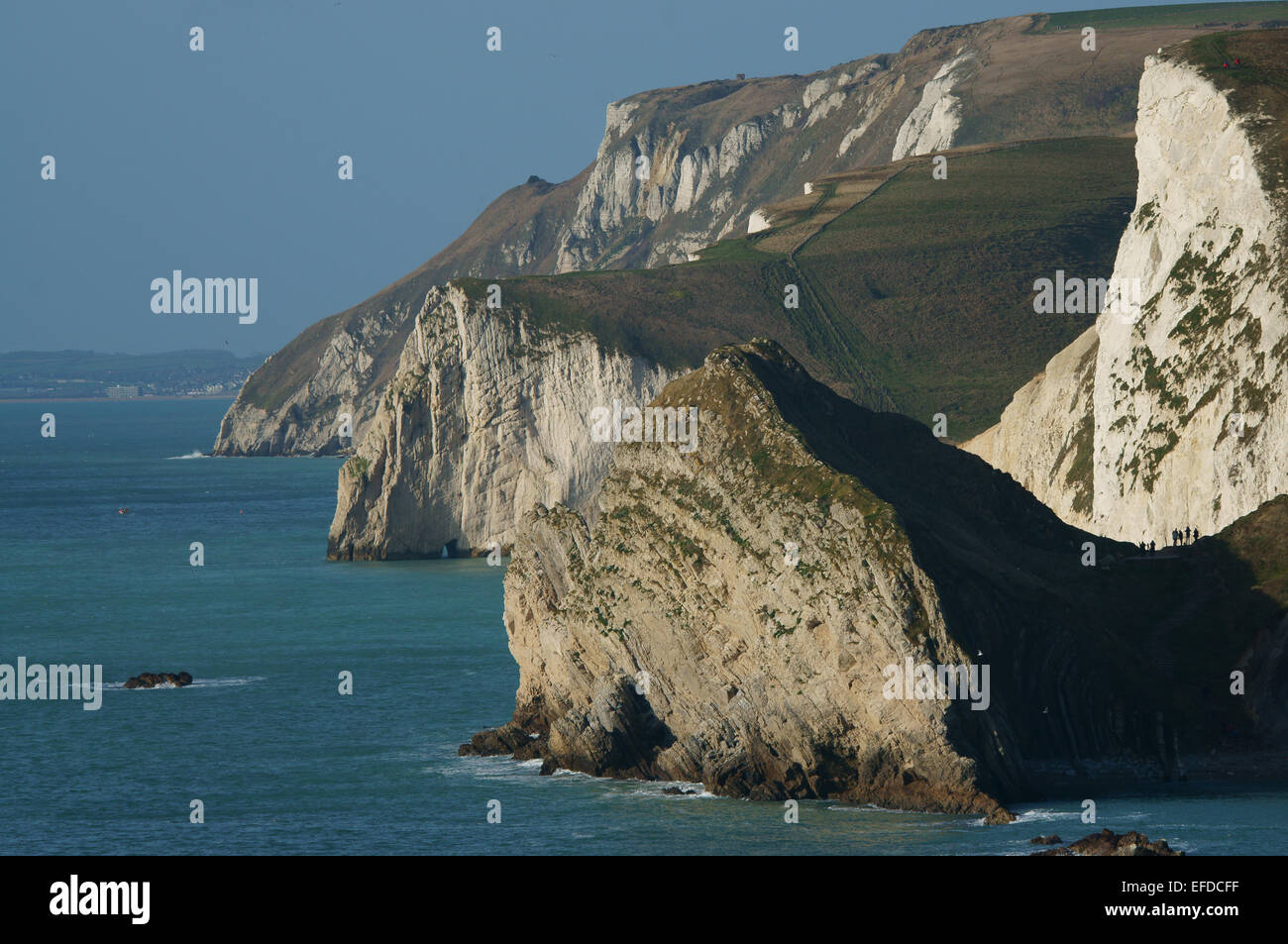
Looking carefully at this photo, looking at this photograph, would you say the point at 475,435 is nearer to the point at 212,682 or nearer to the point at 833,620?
the point at 212,682

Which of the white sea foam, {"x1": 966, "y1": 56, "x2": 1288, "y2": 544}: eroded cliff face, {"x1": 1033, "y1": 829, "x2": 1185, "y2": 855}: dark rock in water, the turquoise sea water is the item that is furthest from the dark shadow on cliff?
the white sea foam

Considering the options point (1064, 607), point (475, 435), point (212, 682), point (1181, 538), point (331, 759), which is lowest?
point (331, 759)

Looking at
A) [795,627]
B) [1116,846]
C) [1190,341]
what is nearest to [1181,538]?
[1190,341]

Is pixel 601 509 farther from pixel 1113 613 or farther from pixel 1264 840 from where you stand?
pixel 1264 840

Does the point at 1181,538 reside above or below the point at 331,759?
above

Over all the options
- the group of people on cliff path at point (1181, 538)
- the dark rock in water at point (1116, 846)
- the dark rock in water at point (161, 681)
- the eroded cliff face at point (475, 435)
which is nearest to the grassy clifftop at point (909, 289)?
the eroded cliff face at point (475, 435)

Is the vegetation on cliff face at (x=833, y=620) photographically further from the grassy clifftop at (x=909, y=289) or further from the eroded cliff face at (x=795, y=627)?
the grassy clifftop at (x=909, y=289)
